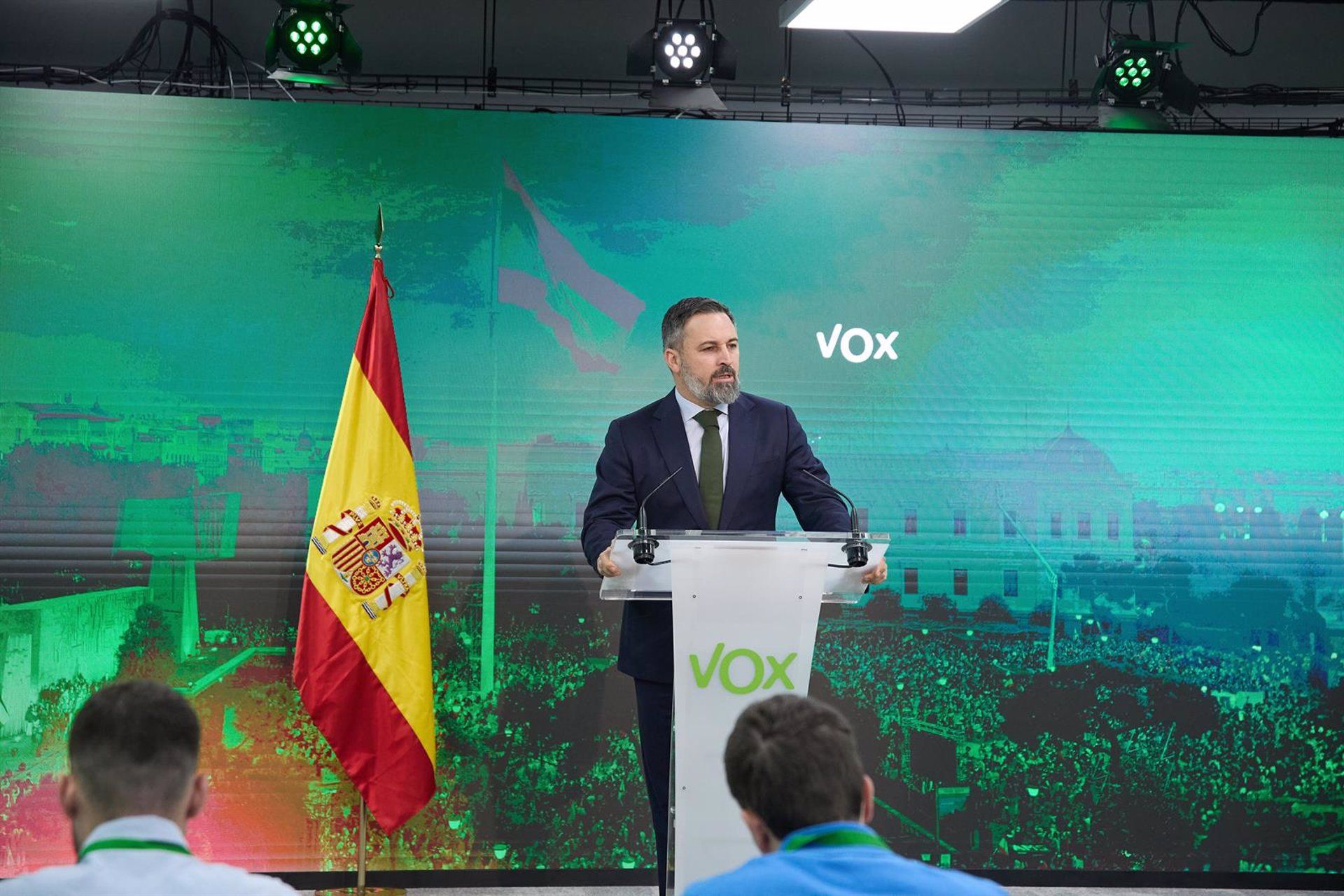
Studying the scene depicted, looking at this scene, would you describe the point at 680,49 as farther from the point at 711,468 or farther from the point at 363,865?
the point at 363,865

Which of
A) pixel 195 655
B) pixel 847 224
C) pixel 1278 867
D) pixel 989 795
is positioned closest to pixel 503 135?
pixel 847 224

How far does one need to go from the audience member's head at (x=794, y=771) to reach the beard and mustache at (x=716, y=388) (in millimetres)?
2261

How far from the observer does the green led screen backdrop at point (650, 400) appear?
17.1ft

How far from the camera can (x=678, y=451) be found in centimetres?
412

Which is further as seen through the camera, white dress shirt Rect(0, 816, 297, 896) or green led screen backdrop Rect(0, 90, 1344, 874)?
green led screen backdrop Rect(0, 90, 1344, 874)

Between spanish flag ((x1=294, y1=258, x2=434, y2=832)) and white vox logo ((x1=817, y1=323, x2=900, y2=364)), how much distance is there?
68.6 inches

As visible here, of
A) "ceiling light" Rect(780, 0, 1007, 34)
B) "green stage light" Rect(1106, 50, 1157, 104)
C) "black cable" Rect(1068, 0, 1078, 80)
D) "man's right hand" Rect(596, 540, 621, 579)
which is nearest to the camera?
"man's right hand" Rect(596, 540, 621, 579)

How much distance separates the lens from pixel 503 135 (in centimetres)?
545

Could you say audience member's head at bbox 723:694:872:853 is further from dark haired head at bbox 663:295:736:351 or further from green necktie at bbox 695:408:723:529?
dark haired head at bbox 663:295:736:351

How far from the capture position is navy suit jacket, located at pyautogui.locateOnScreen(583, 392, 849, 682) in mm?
4020

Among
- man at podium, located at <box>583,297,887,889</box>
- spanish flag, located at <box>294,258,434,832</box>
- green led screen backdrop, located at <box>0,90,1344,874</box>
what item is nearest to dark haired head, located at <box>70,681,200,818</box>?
man at podium, located at <box>583,297,887,889</box>

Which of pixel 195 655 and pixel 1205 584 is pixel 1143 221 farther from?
pixel 195 655

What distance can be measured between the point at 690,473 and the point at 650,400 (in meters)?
1.42

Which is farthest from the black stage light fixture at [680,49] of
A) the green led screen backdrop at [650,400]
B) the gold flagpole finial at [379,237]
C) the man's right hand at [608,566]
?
the man's right hand at [608,566]
